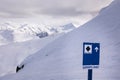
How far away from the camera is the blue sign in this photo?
9.16 m

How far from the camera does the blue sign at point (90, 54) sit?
30.1ft

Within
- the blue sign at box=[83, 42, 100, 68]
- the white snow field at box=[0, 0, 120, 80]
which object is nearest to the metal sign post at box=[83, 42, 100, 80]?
the blue sign at box=[83, 42, 100, 68]

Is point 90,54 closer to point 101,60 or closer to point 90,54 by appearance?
point 90,54

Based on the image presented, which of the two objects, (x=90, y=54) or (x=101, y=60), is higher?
(x=101, y=60)

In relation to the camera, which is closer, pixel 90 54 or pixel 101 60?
pixel 90 54

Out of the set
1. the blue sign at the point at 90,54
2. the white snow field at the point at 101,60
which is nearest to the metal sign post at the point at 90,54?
Result: the blue sign at the point at 90,54

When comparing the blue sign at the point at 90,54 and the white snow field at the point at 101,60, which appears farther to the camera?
the white snow field at the point at 101,60

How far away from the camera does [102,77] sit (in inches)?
680

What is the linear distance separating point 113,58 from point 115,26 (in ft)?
35.9

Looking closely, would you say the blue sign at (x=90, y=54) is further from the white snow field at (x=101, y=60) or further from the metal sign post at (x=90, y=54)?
the white snow field at (x=101, y=60)

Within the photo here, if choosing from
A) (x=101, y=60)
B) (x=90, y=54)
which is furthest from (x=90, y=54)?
(x=101, y=60)

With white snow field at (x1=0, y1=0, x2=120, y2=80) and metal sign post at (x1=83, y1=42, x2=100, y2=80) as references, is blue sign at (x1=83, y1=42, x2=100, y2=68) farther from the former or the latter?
white snow field at (x1=0, y1=0, x2=120, y2=80)

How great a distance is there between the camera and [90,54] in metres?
9.23

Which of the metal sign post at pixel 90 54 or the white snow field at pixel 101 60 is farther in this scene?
the white snow field at pixel 101 60
